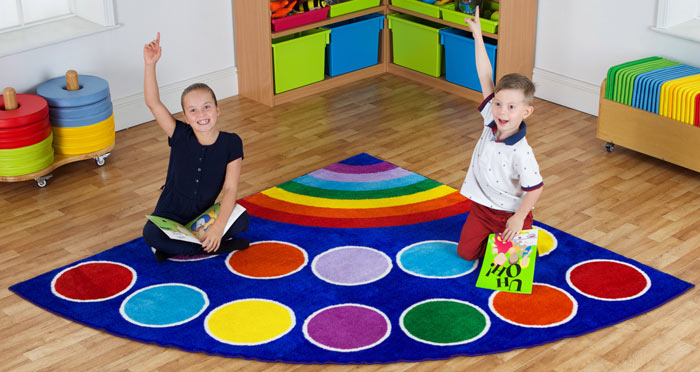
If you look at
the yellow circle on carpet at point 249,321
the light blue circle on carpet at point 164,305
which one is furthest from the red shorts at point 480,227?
the light blue circle on carpet at point 164,305

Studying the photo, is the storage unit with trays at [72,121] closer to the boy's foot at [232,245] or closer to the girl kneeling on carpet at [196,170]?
the girl kneeling on carpet at [196,170]

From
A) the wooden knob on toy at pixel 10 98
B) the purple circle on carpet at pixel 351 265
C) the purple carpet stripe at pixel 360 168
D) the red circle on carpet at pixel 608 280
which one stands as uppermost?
the wooden knob on toy at pixel 10 98

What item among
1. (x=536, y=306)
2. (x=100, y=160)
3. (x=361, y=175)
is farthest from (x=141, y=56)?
(x=536, y=306)

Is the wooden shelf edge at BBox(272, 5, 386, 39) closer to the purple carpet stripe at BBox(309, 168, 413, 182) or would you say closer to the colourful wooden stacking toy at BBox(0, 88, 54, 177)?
the purple carpet stripe at BBox(309, 168, 413, 182)

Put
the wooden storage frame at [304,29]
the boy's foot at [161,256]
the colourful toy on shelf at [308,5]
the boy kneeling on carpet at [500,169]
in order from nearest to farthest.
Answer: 1. the boy kneeling on carpet at [500,169]
2. the boy's foot at [161,256]
3. the wooden storage frame at [304,29]
4. the colourful toy on shelf at [308,5]

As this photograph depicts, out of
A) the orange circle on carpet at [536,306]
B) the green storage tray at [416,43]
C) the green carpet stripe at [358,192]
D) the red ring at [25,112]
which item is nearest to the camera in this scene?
the orange circle on carpet at [536,306]

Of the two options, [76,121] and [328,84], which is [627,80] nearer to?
[328,84]

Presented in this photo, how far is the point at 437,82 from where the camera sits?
201 inches

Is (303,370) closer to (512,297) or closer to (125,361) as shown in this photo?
(125,361)

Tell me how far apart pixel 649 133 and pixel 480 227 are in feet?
4.09

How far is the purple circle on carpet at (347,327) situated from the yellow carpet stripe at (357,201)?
790 millimetres

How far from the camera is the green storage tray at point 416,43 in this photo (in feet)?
16.5

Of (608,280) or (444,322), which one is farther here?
(608,280)

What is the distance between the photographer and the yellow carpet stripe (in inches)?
146
